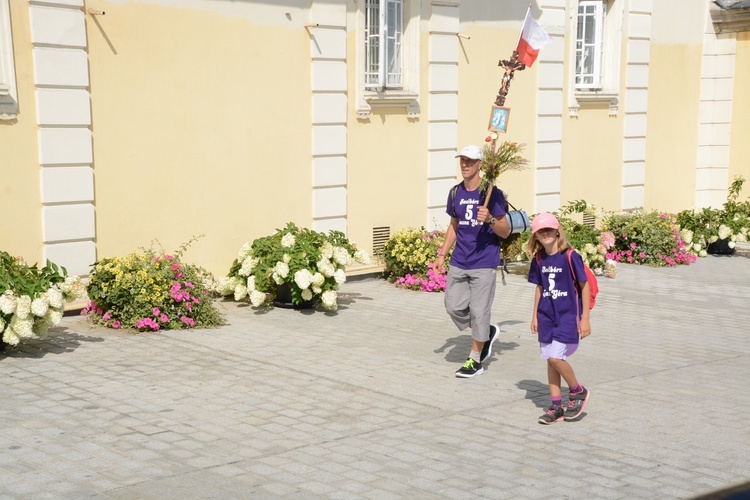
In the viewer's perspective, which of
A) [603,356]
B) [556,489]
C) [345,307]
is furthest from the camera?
[345,307]

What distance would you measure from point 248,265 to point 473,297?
325 cm

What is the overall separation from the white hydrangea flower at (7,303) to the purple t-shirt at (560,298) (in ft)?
13.8

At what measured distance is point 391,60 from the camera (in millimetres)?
13219

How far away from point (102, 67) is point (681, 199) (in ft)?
36.3

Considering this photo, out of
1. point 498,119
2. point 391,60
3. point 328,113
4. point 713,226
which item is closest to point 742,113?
point 713,226

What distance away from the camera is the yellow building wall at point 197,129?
34.4ft

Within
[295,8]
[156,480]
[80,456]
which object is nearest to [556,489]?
[156,480]

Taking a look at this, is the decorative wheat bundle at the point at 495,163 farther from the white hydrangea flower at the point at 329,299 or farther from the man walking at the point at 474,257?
the white hydrangea flower at the point at 329,299

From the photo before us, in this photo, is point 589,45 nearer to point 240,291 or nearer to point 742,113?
point 742,113

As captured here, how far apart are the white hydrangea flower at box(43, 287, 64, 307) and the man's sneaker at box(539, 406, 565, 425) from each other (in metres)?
4.08

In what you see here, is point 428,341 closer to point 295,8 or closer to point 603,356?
point 603,356

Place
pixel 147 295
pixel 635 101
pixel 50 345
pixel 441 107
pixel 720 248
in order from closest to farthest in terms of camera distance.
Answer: pixel 50 345, pixel 147 295, pixel 441 107, pixel 720 248, pixel 635 101

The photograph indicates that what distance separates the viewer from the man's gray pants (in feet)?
27.5

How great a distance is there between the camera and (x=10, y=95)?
9641 millimetres
